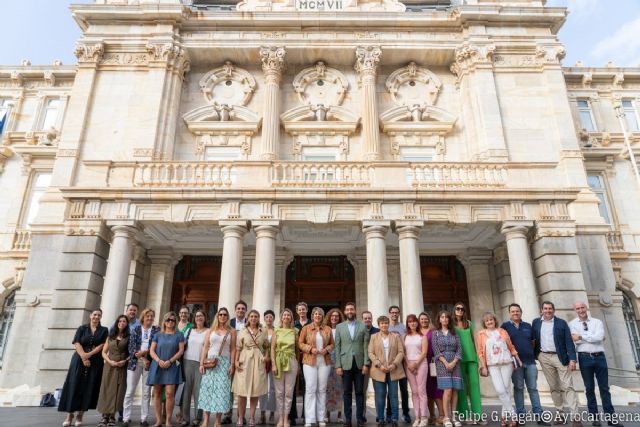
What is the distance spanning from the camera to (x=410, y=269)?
12.7m

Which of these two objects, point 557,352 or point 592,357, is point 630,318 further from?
point 557,352

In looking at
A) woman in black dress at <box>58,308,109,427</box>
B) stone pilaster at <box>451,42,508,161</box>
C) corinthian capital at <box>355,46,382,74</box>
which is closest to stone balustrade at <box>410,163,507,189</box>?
stone pilaster at <box>451,42,508,161</box>

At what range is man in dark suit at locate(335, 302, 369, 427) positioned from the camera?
24.9 ft

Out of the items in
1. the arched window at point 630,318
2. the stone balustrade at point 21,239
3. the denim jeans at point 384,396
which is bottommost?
the denim jeans at point 384,396

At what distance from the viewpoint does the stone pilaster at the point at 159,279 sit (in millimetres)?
16203

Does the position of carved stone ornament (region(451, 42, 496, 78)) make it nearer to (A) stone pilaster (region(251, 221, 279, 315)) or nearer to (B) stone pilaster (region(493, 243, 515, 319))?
(B) stone pilaster (region(493, 243, 515, 319))

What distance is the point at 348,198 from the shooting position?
1318 cm

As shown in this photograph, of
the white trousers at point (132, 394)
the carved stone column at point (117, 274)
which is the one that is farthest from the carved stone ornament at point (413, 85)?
the white trousers at point (132, 394)

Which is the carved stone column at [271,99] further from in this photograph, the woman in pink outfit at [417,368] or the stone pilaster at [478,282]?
the woman in pink outfit at [417,368]

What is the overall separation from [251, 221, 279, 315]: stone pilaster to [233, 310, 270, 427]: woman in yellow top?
454cm

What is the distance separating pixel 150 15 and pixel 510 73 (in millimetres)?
15306

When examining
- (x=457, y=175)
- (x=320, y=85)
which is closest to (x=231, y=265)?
(x=457, y=175)

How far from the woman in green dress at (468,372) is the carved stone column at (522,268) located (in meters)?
5.29

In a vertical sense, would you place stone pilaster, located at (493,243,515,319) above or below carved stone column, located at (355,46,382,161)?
below
